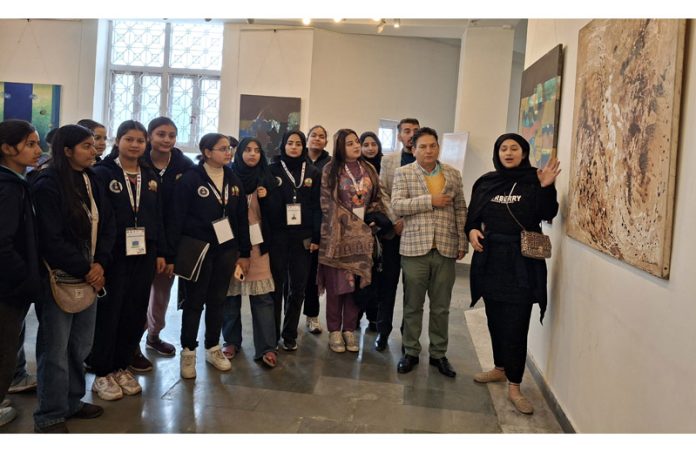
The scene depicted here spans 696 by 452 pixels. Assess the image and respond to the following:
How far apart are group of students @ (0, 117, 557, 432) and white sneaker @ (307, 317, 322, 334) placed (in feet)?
0.05

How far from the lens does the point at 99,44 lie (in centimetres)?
838

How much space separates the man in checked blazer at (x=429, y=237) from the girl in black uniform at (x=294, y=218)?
2.02 feet

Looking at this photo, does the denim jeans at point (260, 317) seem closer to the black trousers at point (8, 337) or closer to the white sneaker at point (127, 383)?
the white sneaker at point (127, 383)

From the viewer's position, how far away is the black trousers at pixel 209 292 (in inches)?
121

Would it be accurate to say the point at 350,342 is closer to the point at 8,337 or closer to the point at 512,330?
the point at 512,330

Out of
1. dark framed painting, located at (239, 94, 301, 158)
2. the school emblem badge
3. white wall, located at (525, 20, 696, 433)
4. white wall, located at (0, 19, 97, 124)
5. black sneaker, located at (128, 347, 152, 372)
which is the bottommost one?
black sneaker, located at (128, 347, 152, 372)

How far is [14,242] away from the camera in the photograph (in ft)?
6.76

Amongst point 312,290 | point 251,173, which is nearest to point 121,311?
point 251,173

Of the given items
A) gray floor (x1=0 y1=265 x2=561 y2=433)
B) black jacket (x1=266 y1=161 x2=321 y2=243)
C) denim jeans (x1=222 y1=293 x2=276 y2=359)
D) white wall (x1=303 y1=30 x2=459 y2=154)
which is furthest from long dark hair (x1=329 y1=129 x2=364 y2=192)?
white wall (x1=303 y1=30 x2=459 y2=154)

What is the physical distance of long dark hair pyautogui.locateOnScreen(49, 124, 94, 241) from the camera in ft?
7.38

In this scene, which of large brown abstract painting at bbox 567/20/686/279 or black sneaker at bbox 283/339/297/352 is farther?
black sneaker at bbox 283/339/297/352

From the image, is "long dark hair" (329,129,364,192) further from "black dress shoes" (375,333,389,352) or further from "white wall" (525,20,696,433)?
"white wall" (525,20,696,433)

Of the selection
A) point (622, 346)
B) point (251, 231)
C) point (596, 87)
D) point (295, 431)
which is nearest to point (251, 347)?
point (251, 231)

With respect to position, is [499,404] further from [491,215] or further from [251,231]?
[251,231]
